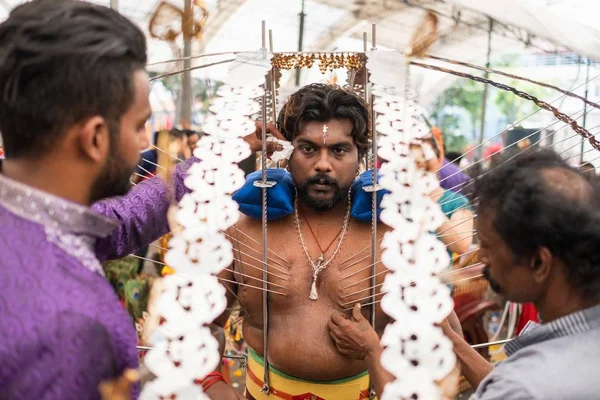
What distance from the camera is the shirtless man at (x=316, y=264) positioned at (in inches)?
69.7

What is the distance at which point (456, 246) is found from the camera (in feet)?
9.25

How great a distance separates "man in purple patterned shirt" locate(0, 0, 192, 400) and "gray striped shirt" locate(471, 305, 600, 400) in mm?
666

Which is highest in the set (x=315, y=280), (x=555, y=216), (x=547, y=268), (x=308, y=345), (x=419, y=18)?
(x=419, y=18)

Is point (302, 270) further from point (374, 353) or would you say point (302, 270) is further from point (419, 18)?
point (419, 18)

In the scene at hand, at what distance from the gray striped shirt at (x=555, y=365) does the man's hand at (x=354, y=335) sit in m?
0.50

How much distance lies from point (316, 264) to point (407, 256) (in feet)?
1.59

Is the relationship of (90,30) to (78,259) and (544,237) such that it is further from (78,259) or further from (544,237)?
(544,237)

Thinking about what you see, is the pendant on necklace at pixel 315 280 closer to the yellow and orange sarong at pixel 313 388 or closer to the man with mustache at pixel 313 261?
the man with mustache at pixel 313 261

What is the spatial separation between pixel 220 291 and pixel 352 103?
0.77 m

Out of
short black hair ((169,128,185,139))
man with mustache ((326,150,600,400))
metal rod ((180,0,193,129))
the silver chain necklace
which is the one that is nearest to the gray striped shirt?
man with mustache ((326,150,600,400))

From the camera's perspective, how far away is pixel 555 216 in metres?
1.06

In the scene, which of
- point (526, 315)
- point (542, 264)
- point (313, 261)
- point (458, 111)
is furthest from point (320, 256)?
point (458, 111)

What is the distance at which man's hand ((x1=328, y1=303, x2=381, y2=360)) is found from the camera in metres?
1.60

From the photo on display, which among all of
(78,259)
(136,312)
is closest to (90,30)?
(78,259)
